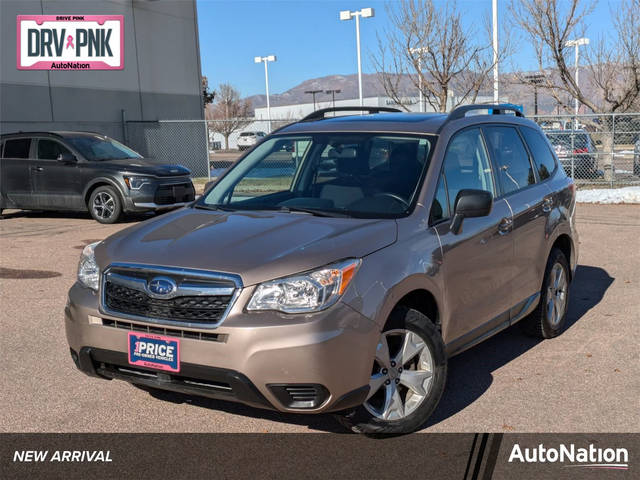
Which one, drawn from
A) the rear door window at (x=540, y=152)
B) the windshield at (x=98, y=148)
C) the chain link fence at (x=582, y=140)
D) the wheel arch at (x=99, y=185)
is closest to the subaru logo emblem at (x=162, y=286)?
the rear door window at (x=540, y=152)

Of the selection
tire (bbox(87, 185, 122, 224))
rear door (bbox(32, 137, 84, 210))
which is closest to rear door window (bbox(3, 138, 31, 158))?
rear door (bbox(32, 137, 84, 210))

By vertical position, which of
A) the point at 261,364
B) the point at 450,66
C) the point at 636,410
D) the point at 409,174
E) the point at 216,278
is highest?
the point at 450,66

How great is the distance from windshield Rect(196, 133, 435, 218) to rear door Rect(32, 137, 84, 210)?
9409 millimetres

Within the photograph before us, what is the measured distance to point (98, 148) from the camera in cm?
1477

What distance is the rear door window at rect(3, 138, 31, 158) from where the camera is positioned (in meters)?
14.7

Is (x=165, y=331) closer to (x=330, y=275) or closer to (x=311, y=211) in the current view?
(x=330, y=275)

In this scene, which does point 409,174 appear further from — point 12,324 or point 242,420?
point 12,324

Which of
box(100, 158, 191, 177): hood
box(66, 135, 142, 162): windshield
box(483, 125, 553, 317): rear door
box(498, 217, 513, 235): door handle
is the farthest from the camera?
box(66, 135, 142, 162): windshield

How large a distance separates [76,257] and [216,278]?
708 cm

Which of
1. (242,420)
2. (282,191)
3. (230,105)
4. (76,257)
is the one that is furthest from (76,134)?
(230,105)

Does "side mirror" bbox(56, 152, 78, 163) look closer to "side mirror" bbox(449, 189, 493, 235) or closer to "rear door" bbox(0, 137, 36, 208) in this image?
"rear door" bbox(0, 137, 36, 208)

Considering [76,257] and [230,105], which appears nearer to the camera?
[76,257]

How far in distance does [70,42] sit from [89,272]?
1920 cm

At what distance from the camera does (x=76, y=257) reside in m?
10.2
